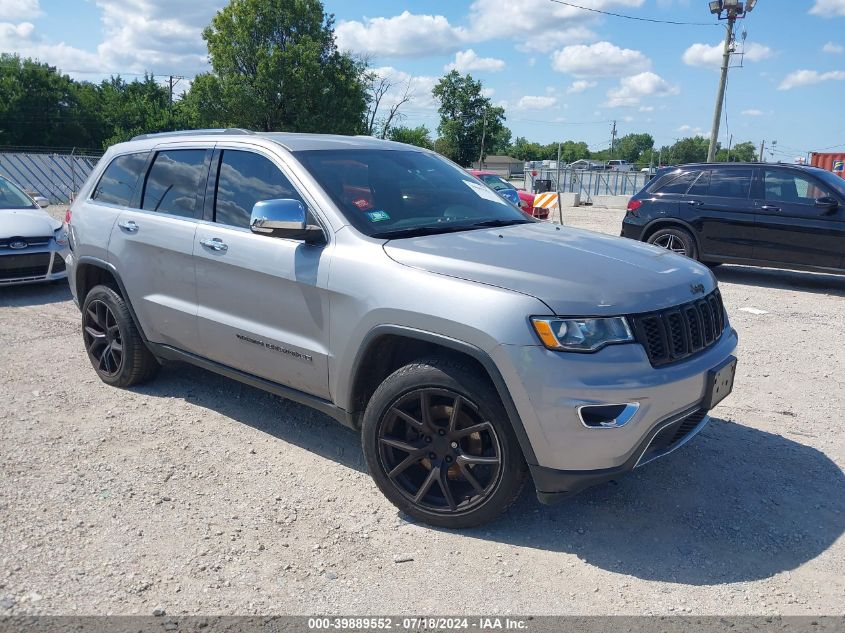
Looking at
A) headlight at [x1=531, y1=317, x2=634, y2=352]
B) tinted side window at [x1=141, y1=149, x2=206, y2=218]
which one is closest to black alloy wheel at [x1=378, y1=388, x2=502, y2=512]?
headlight at [x1=531, y1=317, x2=634, y2=352]

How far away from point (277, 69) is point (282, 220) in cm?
3206

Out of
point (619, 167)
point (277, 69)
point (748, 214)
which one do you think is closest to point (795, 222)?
point (748, 214)

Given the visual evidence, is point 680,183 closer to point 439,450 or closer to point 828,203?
point 828,203

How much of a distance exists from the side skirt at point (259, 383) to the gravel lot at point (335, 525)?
15.9 inches

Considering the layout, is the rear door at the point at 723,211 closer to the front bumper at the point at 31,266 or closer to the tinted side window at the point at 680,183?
the tinted side window at the point at 680,183

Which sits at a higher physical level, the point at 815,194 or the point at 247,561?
the point at 815,194

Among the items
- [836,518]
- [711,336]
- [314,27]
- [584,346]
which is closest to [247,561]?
[584,346]

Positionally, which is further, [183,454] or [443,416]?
[183,454]

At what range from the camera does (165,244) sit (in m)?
4.45

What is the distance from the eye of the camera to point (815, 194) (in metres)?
9.58

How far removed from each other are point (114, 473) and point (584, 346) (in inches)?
105

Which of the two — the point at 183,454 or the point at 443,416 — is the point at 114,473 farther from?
the point at 443,416

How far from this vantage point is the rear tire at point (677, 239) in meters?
10.4

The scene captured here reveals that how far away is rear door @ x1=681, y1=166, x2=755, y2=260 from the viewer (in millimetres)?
10023
